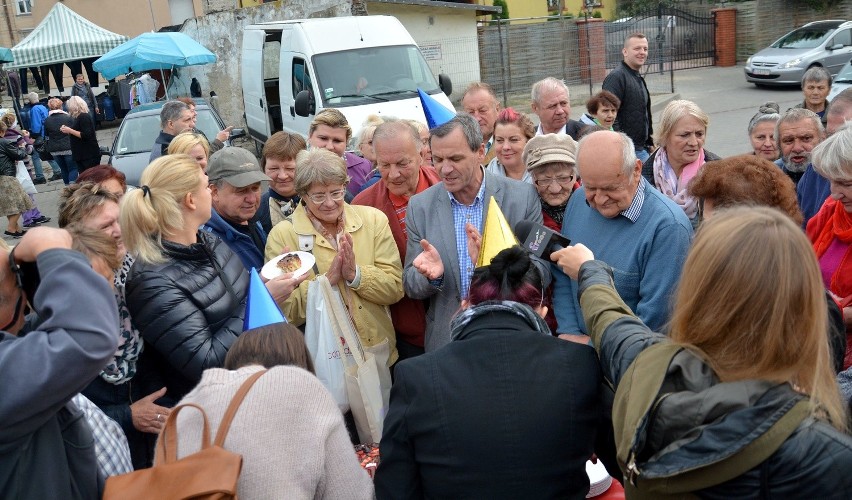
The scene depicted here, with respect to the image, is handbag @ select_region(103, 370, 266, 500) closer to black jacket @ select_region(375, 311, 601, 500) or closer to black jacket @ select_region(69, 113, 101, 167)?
black jacket @ select_region(375, 311, 601, 500)

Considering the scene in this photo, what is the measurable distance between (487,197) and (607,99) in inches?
150

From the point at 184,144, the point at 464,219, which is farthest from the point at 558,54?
the point at 464,219

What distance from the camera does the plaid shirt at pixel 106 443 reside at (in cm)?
233

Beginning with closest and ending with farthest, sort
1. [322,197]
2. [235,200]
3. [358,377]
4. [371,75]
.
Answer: [358,377], [322,197], [235,200], [371,75]

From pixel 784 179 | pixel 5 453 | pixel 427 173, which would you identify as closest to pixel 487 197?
pixel 427 173

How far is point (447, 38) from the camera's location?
2097 cm

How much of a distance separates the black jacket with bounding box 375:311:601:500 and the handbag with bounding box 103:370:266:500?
51cm

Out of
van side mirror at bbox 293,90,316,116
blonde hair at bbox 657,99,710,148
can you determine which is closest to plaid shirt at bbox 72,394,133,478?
blonde hair at bbox 657,99,710,148

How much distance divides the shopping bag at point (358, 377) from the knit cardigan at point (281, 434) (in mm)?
1283

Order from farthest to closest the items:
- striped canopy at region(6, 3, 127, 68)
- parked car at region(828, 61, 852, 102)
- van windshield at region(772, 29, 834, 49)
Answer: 1. striped canopy at region(6, 3, 127, 68)
2. van windshield at region(772, 29, 834, 49)
3. parked car at region(828, 61, 852, 102)

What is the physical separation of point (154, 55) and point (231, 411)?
675 inches

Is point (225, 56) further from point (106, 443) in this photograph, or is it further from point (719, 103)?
point (106, 443)

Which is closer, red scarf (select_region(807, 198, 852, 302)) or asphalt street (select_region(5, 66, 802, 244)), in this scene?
red scarf (select_region(807, 198, 852, 302))

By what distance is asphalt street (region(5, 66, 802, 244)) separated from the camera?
14.4 m
